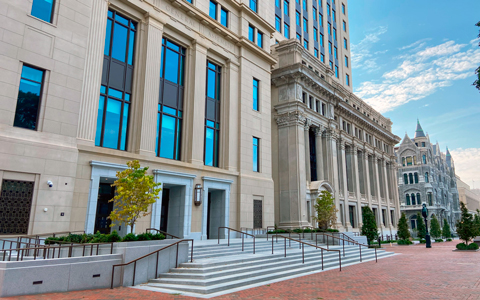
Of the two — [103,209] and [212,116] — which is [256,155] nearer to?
[212,116]

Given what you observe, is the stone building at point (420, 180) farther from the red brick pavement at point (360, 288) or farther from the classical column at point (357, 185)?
the red brick pavement at point (360, 288)

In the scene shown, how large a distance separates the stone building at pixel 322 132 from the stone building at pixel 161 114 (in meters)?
0.22

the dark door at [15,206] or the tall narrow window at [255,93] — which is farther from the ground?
the tall narrow window at [255,93]

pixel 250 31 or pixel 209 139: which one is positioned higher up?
pixel 250 31

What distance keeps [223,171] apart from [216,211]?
319 cm

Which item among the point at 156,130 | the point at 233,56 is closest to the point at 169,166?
the point at 156,130

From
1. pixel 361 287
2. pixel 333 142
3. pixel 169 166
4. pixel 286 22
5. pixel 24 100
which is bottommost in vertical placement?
pixel 361 287

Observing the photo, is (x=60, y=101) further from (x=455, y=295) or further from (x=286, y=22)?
(x=286, y=22)

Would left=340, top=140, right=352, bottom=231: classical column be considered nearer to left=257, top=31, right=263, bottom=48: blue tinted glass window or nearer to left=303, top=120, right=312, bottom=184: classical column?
left=303, top=120, right=312, bottom=184: classical column

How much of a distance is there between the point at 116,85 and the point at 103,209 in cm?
761

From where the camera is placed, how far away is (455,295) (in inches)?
405

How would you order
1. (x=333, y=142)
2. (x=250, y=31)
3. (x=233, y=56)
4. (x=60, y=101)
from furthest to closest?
(x=333, y=142) < (x=250, y=31) < (x=233, y=56) < (x=60, y=101)

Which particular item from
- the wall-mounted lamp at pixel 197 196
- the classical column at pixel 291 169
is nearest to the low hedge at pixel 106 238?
the wall-mounted lamp at pixel 197 196

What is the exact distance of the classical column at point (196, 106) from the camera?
938 inches
